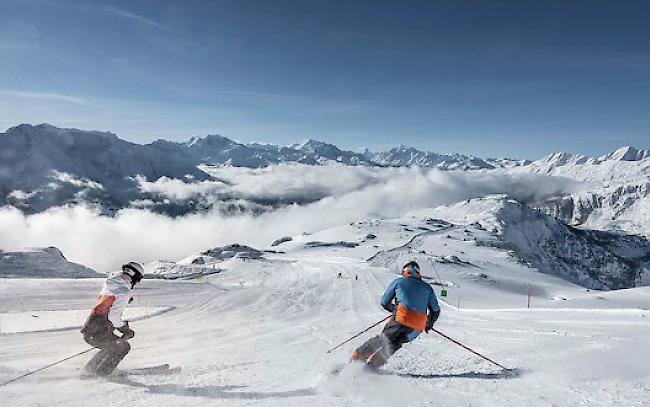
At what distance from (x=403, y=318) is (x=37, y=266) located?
5808cm

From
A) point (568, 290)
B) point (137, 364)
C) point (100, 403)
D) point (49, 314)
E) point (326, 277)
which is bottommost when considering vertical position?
point (568, 290)

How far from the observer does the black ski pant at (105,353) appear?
9023mm

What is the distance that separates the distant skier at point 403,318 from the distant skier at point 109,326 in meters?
4.57

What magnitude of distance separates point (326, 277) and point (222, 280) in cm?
1282

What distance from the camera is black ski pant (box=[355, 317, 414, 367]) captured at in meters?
9.41

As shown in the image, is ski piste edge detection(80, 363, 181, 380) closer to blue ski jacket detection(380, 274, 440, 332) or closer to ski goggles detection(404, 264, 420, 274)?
blue ski jacket detection(380, 274, 440, 332)

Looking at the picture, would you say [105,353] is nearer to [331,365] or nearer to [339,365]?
[331,365]

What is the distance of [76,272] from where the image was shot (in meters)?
53.4

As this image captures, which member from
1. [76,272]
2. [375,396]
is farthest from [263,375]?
[76,272]

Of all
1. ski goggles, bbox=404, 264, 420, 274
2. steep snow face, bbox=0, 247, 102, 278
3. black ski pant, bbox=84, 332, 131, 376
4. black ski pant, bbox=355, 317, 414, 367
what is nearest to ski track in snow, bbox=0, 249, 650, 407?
black ski pant, bbox=84, 332, 131, 376

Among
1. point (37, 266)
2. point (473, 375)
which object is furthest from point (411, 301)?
point (37, 266)

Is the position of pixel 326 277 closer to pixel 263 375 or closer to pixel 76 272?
pixel 76 272

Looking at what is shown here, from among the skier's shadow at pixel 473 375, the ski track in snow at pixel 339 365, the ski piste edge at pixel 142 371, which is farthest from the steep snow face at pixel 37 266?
→ the skier's shadow at pixel 473 375

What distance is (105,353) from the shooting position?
9172mm
